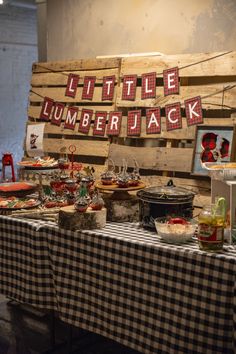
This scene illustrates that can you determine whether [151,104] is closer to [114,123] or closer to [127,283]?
[114,123]

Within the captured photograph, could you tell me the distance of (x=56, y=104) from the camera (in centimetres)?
533

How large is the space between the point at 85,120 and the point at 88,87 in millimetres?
359

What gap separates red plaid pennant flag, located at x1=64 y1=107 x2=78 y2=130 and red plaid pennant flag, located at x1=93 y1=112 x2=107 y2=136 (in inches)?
13.4

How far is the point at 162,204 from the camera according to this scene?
9.54ft

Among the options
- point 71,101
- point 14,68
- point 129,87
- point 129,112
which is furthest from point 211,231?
point 14,68

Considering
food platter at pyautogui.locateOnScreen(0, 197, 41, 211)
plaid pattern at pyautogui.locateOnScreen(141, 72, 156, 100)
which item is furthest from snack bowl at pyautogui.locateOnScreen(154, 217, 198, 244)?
plaid pattern at pyautogui.locateOnScreen(141, 72, 156, 100)

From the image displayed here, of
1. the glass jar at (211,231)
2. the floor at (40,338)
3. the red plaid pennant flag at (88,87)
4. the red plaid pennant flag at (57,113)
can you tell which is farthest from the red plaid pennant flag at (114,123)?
the glass jar at (211,231)

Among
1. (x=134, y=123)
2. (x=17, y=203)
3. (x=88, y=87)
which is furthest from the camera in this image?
(x=88, y=87)

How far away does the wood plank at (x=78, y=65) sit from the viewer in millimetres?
4852

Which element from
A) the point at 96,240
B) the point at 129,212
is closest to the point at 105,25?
the point at 129,212

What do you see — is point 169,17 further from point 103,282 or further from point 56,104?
point 103,282

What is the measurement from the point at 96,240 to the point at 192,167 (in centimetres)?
155

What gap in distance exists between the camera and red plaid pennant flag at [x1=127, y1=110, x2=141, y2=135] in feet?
14.9

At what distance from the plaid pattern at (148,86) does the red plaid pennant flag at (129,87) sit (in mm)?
112
